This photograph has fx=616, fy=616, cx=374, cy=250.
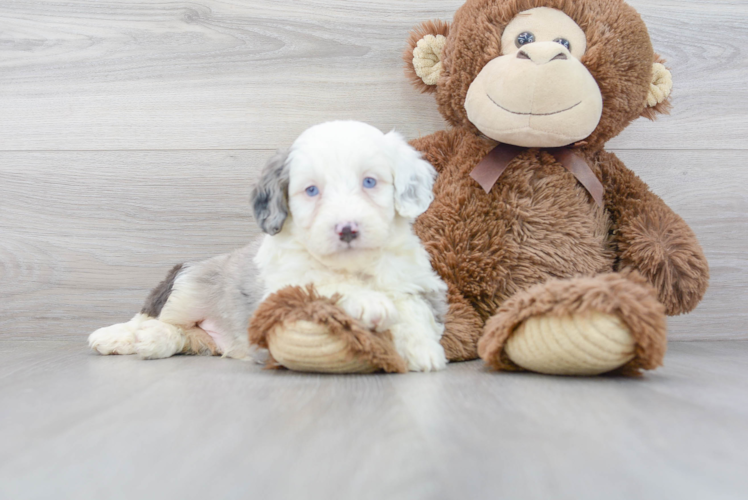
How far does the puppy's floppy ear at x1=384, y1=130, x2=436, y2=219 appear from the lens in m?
1.42

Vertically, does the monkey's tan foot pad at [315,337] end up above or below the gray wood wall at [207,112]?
below

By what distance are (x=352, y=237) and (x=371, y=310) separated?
0.16m

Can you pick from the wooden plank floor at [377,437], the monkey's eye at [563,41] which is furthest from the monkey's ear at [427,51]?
the wooden plank floor at [377,437]

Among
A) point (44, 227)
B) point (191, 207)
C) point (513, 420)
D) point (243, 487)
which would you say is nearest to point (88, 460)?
point (243, 487)

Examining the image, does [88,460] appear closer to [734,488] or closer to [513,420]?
[513,420]

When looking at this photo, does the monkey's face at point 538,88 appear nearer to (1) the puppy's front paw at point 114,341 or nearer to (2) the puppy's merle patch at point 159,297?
(2) the puppy's merle patch at point 159,297

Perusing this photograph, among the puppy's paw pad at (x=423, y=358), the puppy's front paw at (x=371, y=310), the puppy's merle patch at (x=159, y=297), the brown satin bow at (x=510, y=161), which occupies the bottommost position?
the puppy's merle patch at (x=159, y=297)

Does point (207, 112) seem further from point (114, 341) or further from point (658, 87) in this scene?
point (658, 87)

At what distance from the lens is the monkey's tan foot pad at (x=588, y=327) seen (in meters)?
1.10

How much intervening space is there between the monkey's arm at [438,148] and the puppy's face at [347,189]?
0.30 metres

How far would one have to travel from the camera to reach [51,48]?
2045 mm

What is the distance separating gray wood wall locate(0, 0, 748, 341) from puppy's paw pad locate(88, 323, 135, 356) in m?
0.42

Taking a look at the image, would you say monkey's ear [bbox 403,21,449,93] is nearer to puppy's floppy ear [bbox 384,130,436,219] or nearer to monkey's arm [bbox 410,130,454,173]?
monkey's arm [bbox 410,130,454,173]

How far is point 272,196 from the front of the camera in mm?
1391
